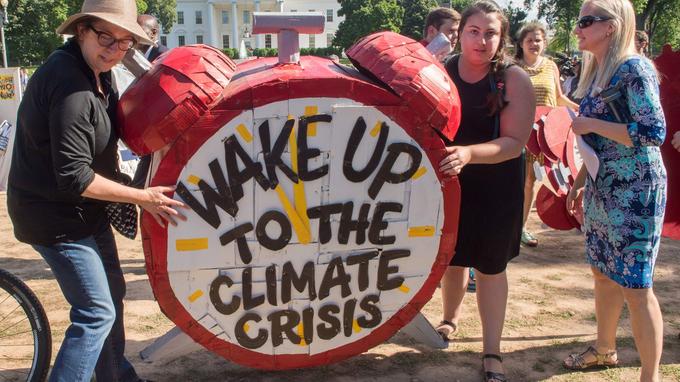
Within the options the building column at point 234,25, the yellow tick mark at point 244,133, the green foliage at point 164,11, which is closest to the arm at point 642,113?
the yellow tick mark at point 244,133

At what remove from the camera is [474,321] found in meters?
3.76

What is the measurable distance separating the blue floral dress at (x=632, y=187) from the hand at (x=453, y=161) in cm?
63

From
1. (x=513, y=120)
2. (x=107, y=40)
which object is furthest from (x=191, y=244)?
(x=513, y=120)

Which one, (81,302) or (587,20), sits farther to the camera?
(587,20)

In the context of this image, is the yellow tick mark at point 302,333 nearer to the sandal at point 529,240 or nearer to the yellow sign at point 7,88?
the sandal at point 529,240

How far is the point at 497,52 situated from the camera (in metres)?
2.80

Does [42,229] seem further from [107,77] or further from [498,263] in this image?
[498,263]

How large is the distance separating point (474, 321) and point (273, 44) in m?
73.2

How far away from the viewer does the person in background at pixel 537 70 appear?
16.8 feet

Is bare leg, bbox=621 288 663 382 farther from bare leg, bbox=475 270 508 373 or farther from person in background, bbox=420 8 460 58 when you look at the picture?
person in background, bbox=420 8 460 58

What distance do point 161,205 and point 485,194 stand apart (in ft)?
4.85

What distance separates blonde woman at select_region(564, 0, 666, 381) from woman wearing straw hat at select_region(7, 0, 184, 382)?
1.81m

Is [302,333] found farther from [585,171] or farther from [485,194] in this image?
[585,171]

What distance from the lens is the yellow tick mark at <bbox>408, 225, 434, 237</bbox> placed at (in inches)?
103
